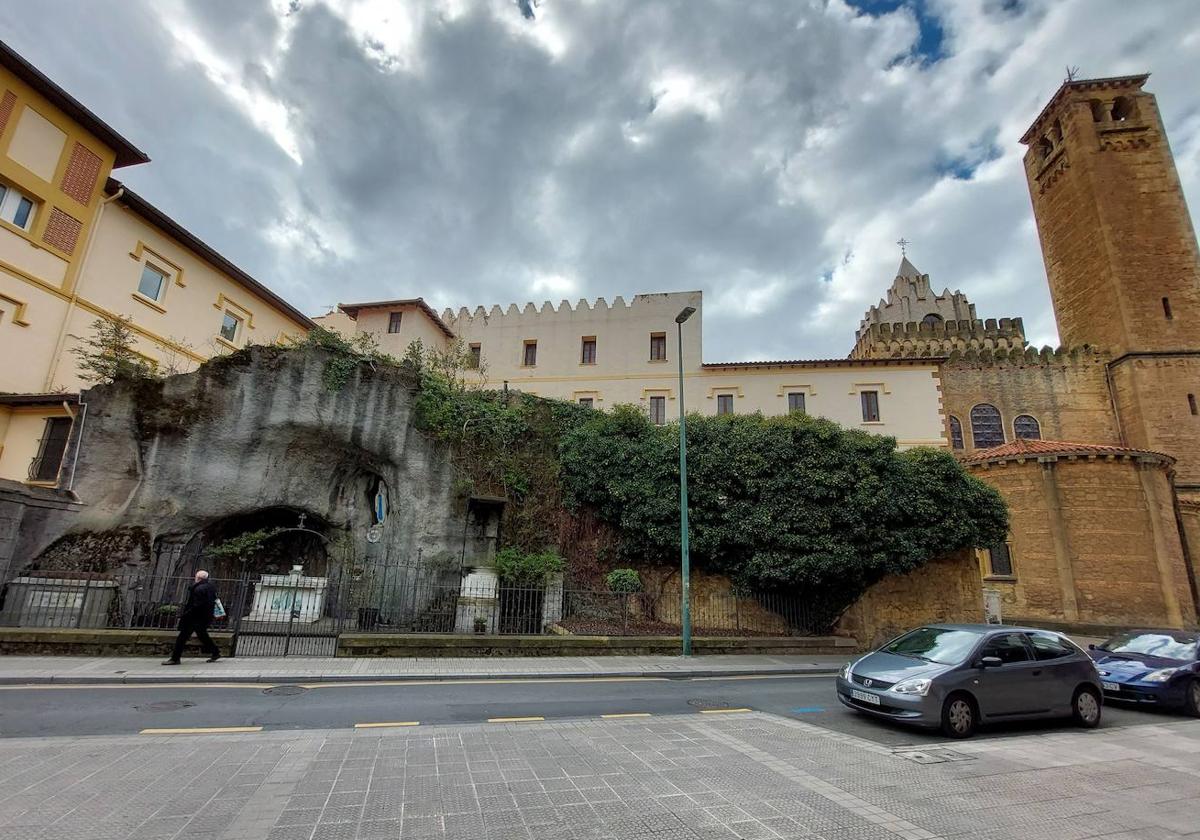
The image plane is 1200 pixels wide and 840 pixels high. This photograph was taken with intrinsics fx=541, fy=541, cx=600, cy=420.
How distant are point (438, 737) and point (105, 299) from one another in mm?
22925

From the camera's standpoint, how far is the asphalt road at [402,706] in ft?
23.2

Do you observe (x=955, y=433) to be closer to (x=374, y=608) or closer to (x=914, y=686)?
(x=914, y=686)

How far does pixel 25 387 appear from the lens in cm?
1769

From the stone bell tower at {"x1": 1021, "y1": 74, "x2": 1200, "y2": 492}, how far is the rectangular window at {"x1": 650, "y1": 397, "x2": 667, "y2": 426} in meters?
27.3

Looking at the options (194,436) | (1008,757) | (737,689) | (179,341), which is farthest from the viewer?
(179,341)

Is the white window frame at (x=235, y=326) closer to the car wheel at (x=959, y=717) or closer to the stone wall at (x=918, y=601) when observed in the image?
the stone wall at (x=918, y=601)

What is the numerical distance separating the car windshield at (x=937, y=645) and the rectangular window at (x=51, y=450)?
22902 mm

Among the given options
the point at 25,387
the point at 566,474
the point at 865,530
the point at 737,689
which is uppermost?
the point at 25,387

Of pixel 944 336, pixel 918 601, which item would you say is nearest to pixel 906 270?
pixel 944 336

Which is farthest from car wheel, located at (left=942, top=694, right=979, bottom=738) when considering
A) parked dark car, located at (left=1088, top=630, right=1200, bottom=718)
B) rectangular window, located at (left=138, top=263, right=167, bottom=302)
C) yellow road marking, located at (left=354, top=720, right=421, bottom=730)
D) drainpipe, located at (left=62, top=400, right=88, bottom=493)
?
rectangular window, located at (left=138, top=263, right=167, bottom=302)

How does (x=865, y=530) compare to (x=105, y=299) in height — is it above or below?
below

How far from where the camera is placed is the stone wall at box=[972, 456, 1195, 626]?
75.0ft

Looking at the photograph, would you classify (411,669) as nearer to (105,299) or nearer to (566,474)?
(566,474)

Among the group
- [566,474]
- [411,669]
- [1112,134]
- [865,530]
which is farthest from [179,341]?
[1112,134]
